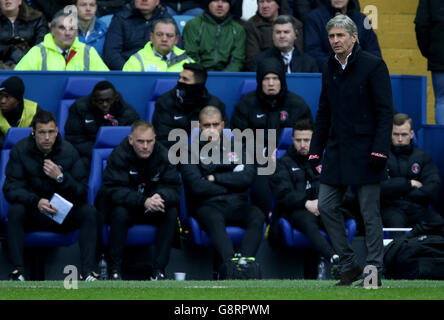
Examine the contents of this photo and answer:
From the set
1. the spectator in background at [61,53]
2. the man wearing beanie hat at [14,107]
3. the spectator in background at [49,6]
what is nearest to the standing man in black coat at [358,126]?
the man wearing beanie hat at [14,107]

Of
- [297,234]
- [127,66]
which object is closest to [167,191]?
[297,234]

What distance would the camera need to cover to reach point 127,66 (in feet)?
38.7

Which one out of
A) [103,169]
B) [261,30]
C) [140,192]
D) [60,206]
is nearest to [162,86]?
[103,169]

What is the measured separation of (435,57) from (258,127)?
7.14ft

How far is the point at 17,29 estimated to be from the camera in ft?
39.2

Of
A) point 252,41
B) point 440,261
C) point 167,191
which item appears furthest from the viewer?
point 252,41

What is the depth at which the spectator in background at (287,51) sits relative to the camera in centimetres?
1178

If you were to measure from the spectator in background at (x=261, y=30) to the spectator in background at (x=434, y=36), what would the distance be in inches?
59.9

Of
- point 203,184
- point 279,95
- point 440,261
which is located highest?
point 279,95

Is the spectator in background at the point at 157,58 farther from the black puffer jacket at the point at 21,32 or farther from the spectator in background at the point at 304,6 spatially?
the spectator in background at the point at 304,6

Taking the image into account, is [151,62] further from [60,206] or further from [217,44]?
[60,206]

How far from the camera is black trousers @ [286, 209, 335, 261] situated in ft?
31.6

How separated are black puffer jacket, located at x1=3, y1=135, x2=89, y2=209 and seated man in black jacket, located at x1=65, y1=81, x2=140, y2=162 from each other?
696 millimetres
